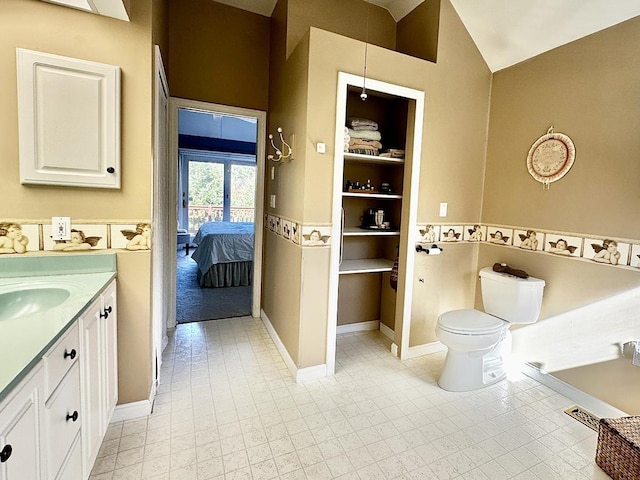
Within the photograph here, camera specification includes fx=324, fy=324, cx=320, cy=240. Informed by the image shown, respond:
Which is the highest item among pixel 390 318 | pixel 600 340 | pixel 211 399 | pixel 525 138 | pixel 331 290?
pixel 525 138

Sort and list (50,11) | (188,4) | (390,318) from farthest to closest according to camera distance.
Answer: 1. (390,318)
2. (188,4)
3. (50,11)

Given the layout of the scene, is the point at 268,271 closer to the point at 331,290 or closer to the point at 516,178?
the point at 331,290

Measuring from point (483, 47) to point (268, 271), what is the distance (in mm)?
2678

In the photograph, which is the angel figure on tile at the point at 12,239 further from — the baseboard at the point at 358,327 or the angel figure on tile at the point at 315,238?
the baseboard at the point at 358,327

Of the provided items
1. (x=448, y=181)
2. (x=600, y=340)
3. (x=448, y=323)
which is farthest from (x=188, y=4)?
(x=600, y=340)

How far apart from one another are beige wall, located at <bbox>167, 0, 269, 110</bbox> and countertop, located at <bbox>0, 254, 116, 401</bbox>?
1859mm

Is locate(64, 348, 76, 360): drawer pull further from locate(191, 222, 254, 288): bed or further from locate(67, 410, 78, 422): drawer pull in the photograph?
locate(191, 222, 254, 288): bed

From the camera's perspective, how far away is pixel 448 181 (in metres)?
2.65

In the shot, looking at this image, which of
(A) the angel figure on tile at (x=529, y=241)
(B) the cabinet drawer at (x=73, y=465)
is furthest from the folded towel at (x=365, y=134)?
(B) the cabinet drawer at (x=73, y=465)

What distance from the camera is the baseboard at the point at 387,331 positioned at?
3068mm

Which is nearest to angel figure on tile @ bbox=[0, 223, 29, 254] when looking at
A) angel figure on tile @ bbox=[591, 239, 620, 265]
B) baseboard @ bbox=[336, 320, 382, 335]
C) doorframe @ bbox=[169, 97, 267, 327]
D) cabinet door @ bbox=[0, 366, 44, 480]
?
cabinet door @ bbox=[0, 366, 44, 480]

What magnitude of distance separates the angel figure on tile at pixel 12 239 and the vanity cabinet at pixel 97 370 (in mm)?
439

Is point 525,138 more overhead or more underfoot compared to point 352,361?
more overhead

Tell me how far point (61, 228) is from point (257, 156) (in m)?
1.98
